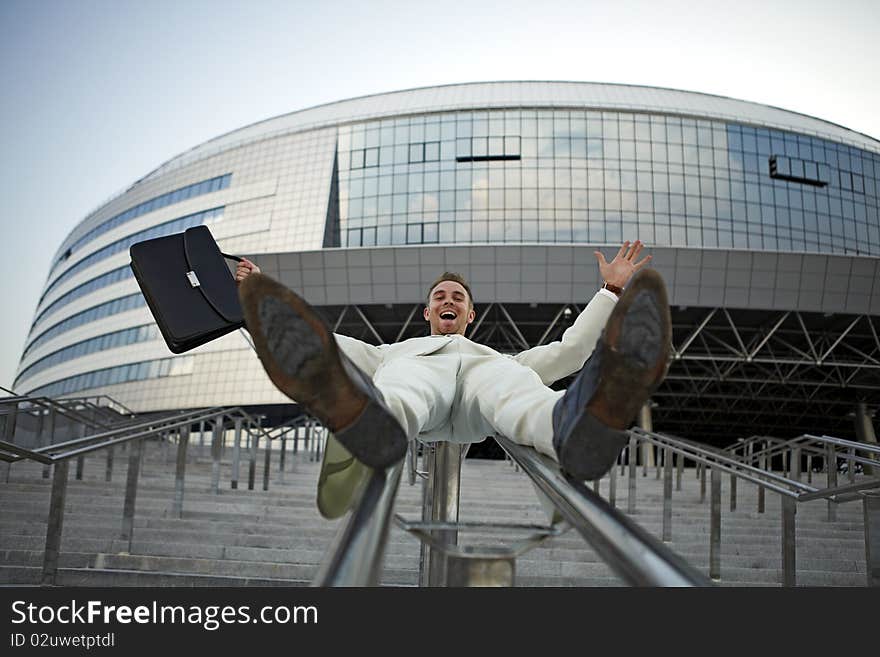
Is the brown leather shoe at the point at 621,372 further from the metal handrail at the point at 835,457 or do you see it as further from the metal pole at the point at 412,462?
the metal pole at the point at 412,462

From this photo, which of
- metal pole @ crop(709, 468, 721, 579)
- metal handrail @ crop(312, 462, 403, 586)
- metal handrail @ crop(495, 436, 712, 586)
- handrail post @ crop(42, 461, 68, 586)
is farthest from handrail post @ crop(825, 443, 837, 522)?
metal handrail @ crop(312, 462, 403, 586)

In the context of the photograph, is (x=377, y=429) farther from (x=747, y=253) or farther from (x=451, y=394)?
(x=747, y=253)

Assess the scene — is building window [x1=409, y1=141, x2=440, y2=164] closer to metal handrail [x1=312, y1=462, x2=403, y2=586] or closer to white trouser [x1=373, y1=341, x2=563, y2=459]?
white trouser [x1=373, y1=341, x2=563, y2=459]

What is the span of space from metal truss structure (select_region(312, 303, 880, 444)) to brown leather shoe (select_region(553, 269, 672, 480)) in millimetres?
18447

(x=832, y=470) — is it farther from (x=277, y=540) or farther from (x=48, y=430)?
(x=48, y=430)

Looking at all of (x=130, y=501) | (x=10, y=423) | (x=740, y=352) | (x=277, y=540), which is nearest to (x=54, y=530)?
(x=130, y=501)

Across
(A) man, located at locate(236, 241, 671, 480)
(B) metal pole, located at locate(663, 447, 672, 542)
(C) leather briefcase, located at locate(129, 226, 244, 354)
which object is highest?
(C) leather briefcase, located at locate(129, 226, 244, 354)

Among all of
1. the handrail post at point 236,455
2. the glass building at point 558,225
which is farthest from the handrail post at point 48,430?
the glass building at point 558,225

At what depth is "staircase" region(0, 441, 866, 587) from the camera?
511 centimetres

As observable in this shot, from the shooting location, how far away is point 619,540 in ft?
4.26

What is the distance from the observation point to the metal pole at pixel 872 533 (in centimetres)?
449

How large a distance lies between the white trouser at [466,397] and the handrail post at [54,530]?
291cm

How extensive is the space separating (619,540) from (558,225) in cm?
2687
